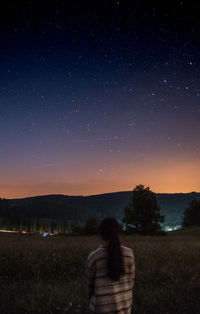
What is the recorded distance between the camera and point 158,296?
570 cm

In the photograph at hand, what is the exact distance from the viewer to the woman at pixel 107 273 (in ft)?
10.7

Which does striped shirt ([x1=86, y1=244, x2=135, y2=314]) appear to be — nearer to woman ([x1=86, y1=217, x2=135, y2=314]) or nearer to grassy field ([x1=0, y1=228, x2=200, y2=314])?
woman ([x1=86, y1=217, x2=135, y2=314])

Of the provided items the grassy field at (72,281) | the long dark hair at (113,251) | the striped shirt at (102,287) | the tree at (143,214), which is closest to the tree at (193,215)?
the tree at (143,214)

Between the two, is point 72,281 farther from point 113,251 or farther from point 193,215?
point 193,215

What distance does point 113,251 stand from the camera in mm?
3264

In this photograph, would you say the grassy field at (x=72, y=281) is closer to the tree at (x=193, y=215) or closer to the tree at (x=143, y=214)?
the tree at (x=143, y=214)

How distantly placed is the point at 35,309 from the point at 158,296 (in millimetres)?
2708

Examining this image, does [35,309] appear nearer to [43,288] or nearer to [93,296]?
[43,288]

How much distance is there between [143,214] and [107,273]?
34836 mm

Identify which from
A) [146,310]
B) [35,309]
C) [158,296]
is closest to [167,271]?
[158,296]

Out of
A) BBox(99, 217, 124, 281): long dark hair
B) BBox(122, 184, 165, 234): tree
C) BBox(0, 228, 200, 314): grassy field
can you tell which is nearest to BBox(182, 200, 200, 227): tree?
BBox(122, 184, 165, 234): tree

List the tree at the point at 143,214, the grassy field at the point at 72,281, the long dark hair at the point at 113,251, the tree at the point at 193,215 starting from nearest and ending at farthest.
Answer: the long dark hair at the point at 113,251
the grassy field at the point at 72,281
the tree at the point at 143,214
the tree at the point at 193,215

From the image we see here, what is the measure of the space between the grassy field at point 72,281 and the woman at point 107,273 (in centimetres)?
206

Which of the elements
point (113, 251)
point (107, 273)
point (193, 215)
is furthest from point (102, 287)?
point (193, 215)
